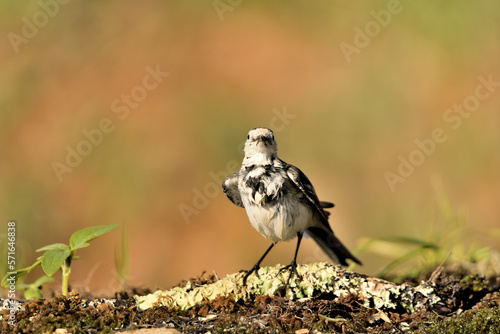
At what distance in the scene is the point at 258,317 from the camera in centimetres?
386

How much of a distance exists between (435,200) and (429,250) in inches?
36.7

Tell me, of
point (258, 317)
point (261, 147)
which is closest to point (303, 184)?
point (261, 147)

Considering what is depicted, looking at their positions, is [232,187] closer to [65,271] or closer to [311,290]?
[311,290]

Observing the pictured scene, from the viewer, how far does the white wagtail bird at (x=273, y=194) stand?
4941 millimetres

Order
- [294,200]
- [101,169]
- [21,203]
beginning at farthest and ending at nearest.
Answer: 1. [101,169]
2. [21,203]
3. [294,200]

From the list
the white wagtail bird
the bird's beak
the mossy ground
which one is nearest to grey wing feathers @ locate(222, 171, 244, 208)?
the white wagtail bird

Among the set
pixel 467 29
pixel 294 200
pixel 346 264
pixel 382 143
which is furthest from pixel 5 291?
pixel 467 29

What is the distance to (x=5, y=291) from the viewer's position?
5.07 metres

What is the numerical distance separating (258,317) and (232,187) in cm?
178

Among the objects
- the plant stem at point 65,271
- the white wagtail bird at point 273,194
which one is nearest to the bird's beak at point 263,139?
the white wagtail bird at point 273,194

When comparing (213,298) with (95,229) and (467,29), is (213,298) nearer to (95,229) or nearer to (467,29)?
(95,229)

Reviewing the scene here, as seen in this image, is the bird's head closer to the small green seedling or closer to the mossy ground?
the mossy ground

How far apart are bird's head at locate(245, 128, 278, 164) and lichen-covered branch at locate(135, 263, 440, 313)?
1146 mm

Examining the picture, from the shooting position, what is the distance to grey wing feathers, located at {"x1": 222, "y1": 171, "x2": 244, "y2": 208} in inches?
211
